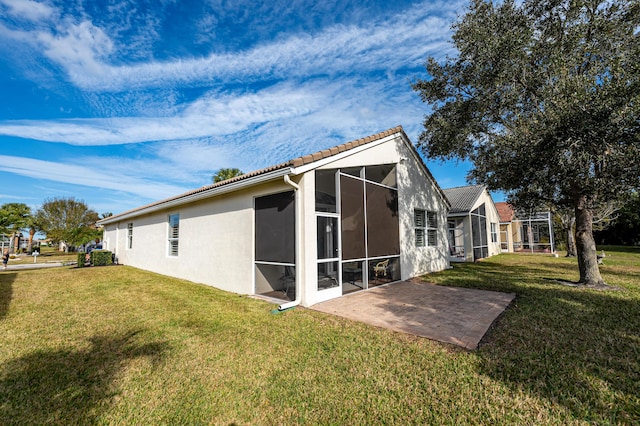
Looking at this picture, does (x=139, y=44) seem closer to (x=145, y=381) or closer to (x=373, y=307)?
(x=145, y=381)

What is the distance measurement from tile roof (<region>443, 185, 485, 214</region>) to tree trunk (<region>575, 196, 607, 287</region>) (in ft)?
31.2

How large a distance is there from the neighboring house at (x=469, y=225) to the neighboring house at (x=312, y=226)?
719 centimetres

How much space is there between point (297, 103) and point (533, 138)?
9.56 meters

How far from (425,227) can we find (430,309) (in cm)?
679

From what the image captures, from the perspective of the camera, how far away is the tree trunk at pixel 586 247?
9008mm

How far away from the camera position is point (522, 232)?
104 ft

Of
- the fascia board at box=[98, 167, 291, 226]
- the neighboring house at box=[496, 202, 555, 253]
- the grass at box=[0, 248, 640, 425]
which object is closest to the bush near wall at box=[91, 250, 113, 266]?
the fascia board at box=[98, 167, 291, 226]

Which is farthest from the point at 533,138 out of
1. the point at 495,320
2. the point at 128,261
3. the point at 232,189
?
the point at 128,261

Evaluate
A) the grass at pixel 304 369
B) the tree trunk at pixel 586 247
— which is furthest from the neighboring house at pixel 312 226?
the tree trunk at pixel 586 247

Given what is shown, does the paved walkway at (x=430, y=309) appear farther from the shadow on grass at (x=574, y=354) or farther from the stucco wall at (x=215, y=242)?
the stucco wall at (x=215, y=242)

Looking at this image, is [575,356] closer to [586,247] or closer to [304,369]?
[304,369]

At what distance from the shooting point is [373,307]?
22.8 feet

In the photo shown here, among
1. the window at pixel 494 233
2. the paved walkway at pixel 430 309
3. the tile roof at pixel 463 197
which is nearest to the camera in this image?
the paved walkway at pixel 430 309

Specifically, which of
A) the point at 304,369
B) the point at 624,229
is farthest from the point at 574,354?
the point at 624,229
